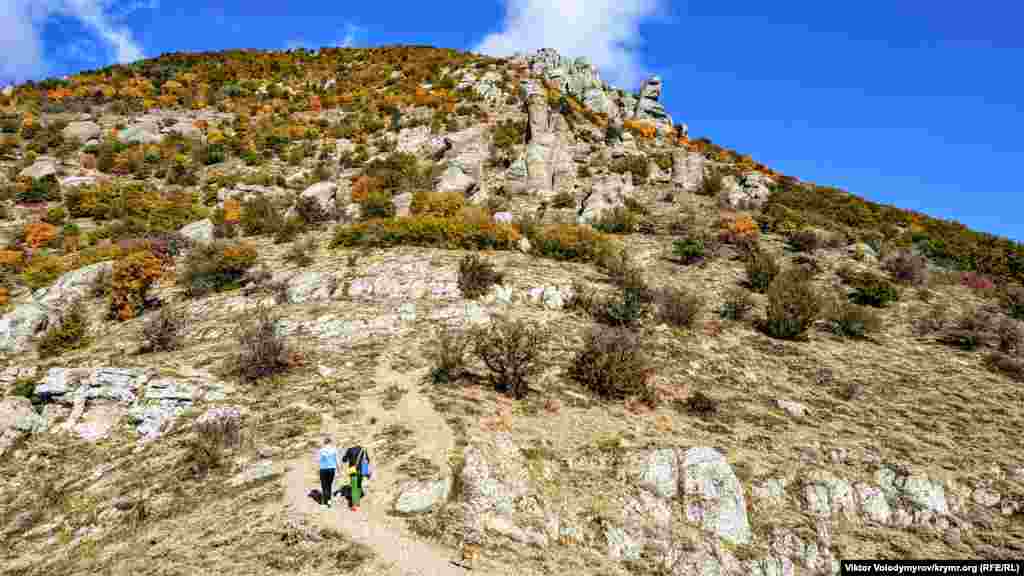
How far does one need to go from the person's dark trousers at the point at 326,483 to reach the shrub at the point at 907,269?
2849 centimetres

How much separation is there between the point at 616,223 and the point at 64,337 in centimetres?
2666

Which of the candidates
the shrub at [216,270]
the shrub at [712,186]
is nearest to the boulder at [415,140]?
the shrub at [216,270]

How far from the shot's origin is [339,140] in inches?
1683

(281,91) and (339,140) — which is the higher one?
(281,91)

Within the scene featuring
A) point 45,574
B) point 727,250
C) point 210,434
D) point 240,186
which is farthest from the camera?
point 240,186

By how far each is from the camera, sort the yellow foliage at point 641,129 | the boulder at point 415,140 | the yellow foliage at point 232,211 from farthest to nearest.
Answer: the yellow foliage at point 641,129 < the boulder at point 415,140 < the yellow foliage at point 232,211

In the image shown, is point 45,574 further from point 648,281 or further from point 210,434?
point 648,281

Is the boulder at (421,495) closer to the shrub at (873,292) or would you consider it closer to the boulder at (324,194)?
the shrub at (873,292)

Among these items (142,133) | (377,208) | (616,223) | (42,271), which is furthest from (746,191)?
(142,133)

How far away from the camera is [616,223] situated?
1203 inches

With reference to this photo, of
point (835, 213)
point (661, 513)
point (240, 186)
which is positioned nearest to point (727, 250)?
point (835, 213)

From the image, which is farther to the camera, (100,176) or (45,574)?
(100,176)

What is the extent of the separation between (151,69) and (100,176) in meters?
28.1

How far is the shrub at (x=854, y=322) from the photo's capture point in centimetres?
2008
